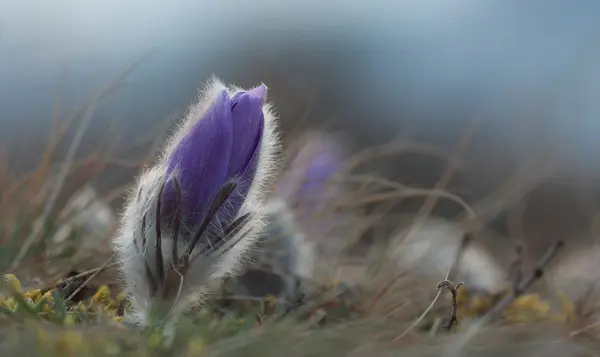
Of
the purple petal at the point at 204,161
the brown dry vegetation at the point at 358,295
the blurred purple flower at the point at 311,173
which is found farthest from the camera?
the blurred purple flower at the point at 311,173

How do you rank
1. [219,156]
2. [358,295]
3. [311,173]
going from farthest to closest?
1. [311,173]
2. [358,295]
3. [219,156]

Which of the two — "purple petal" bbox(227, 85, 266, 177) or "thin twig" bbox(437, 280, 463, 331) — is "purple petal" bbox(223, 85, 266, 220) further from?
"thin twig" bbox(437, 280, 463, 331)

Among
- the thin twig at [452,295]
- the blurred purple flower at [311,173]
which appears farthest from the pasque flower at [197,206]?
the blurred purple flower at [311,173]

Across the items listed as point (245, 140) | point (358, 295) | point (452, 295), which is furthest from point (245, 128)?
point (358, 295)

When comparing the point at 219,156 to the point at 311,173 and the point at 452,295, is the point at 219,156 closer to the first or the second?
the point at 452,295

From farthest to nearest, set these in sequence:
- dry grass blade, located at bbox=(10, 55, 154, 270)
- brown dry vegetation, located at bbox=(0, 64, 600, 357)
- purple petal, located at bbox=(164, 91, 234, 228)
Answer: dry grass blade, located at bbox=(10, 55, 154, 270) < purple petal, located at bbox=(164, 91, 234, 228) < brown dry vegetation, located at bbox=(0, 64, 600, 357)

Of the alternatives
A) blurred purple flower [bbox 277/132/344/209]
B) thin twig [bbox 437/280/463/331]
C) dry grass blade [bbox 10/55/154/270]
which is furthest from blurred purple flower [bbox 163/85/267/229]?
blurred purple flower [bbox 277/132/344/209]

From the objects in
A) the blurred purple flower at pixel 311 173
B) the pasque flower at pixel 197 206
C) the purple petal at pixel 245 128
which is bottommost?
the pasque flower at pixel 197 206

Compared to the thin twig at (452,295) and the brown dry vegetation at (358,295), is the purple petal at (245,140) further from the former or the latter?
the thin twig at (452,295)
